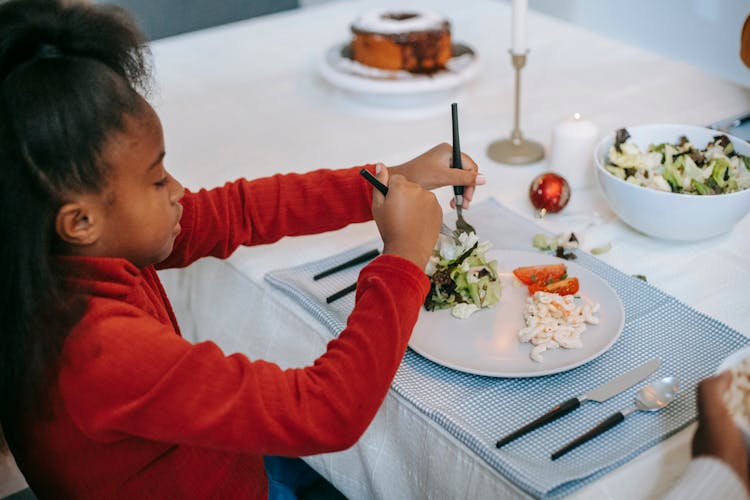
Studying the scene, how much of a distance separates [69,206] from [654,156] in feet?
2.69

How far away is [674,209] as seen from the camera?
1.06 m

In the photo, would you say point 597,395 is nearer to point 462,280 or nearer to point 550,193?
point 462,280

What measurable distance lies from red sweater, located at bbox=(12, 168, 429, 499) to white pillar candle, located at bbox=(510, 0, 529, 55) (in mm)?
670

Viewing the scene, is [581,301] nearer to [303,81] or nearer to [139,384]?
[139,384]

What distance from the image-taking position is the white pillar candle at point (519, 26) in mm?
1365

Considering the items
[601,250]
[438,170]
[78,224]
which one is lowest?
[601,250]

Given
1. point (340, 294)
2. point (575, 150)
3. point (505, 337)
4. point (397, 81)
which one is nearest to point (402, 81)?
point (397, 81)

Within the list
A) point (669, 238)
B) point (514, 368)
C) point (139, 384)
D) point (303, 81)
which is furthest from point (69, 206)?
point (303, 81)

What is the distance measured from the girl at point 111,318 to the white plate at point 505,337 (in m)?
0.08

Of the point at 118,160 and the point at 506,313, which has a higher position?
the point at 118,160

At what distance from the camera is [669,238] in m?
1.11

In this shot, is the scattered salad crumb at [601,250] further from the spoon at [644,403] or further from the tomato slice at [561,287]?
the spoon at [644,403]

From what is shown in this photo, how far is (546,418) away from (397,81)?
913 millimetres

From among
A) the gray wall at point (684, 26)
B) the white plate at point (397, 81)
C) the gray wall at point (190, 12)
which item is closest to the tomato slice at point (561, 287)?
the white plate at point (397, 81)
